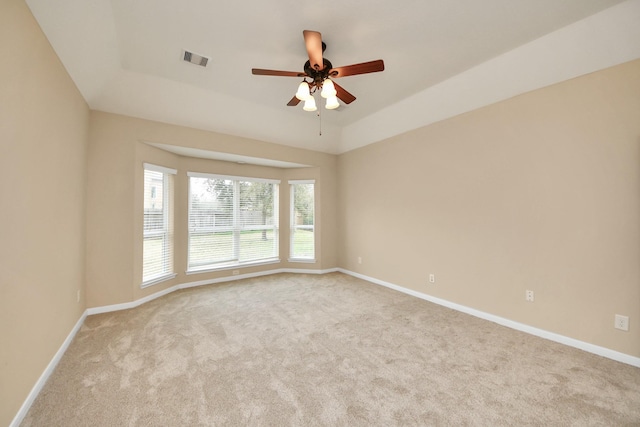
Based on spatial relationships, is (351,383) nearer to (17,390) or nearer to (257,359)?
(257,359)

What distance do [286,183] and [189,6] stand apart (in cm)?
361

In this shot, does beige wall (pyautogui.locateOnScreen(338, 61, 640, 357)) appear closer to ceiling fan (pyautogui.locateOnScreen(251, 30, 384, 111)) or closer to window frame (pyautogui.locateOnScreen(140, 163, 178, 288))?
ceiling fan (pyautogui.locateOnScreen(251, 30, 384, 111))

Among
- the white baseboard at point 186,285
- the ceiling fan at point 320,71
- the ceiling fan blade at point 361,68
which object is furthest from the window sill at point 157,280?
the ceiling fan blade at point 361,68

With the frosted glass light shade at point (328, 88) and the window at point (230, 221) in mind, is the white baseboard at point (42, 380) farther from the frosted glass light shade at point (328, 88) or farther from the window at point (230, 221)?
the frosted glass light shade at point (328, 88)

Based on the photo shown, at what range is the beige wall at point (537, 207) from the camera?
2.23 meters

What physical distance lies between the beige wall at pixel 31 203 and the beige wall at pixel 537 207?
13.9 feet

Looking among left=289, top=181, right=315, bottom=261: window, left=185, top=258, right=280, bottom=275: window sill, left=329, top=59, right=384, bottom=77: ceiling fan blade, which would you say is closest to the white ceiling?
left=329, top=59, right=384, bottom=77: ceiling fan blade

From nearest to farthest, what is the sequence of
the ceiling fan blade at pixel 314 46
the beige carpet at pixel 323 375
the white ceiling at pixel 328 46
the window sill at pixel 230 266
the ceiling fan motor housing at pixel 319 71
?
the beige carpet at pixel 323 375 < the ceiling fan blade at pixel 314 46 < the white ceiling at pixel 328 46 < the ceiling fan motor housing at pixel 319 71 < the window sill at pixel 230 266

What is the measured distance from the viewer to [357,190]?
5.10 metres

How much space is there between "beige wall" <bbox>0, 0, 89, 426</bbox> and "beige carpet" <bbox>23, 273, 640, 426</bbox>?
1.24ft

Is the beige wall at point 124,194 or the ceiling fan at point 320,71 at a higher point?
the ceiling fan at point 320,71

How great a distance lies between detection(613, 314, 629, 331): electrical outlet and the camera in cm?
219

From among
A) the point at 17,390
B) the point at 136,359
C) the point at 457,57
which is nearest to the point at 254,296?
the point at 136,359

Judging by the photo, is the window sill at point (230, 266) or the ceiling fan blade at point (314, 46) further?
the window sill at point (230, 266)
